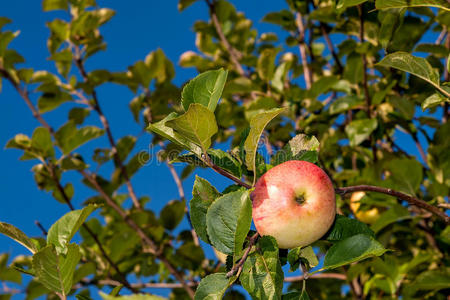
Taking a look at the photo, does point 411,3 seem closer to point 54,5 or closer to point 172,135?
point 172,135

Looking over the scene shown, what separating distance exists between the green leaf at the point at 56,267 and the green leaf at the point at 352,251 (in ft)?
2.03

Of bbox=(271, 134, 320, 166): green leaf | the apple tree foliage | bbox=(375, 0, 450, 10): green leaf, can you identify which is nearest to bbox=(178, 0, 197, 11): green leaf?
the apple tree foliage

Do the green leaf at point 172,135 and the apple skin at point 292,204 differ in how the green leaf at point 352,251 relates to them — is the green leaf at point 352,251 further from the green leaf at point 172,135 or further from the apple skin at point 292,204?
the green leaf at point 172,135

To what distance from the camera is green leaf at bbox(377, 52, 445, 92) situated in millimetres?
1240

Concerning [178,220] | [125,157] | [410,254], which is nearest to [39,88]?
[125,157]

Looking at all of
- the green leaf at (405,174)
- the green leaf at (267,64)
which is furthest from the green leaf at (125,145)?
the green leaf at (405,174)

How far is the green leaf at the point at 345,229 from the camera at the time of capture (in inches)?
45.3

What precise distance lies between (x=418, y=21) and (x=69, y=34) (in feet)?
7.08

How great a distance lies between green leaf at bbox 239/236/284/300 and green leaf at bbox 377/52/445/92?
2.01ft

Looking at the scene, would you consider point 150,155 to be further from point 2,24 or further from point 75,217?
point 75,217

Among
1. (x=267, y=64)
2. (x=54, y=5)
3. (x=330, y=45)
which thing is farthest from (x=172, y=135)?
(x=54, y=5)

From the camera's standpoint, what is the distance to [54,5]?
314 cm

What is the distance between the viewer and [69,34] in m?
2.99

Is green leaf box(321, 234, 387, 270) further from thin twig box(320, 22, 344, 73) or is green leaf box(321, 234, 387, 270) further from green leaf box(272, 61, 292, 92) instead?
thin twig box(320, 22, 344, 73)
